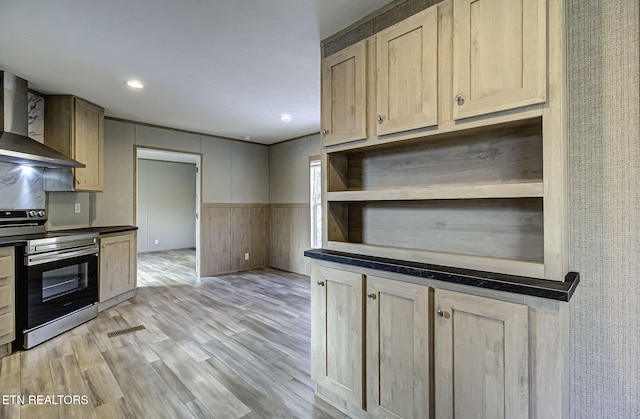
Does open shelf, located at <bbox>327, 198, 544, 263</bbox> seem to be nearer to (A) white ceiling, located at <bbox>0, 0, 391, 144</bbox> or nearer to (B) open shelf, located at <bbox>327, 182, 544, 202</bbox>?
(B) open shelf, located at <bbox>327, 182, 544, 202</bbox>

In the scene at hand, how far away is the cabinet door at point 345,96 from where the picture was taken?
1869 mm

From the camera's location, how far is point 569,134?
138 cm

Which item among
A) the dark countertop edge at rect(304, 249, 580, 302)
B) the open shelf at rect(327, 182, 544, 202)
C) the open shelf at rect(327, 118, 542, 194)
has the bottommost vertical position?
the dark countertop edge at rect(304, 249, 580, 302)

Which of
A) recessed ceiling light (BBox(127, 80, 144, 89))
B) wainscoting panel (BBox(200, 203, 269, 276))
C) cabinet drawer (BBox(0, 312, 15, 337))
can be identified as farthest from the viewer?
wainscoting panel (BBox(200, 203, 269, 276))

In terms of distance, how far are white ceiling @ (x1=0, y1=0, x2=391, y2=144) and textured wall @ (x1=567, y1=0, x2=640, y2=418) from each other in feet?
3.76

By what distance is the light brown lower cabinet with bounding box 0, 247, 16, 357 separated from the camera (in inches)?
101

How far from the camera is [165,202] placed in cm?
832

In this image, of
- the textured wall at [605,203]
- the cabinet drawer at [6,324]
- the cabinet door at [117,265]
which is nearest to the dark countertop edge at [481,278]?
the textured wall at [605,203]

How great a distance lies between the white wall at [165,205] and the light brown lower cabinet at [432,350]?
→ 24.4 feet

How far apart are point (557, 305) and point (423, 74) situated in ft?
3.89

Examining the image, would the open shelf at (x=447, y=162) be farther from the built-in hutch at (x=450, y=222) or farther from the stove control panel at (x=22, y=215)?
the stove control panel at (x=22, y=215)

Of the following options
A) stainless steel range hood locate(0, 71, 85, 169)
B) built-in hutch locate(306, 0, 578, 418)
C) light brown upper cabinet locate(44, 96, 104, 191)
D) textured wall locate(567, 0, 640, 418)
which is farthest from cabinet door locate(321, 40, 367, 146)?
light brown upper cabinet locate(44, 96, 104, 191)

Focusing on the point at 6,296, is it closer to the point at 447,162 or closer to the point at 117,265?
the point at 117,265

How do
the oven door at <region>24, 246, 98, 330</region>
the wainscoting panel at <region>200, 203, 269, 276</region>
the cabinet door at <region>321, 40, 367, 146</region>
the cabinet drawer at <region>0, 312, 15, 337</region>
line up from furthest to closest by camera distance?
the wainscoting panel at <region>200, 203, 269, 276</region> < the oven door at <region>24, 246, 98, 330</region> < the cabinet drawer at <region>0, 312, 15, 337</region> < the cabinet door at <region>321, 40, 367, 146</region>
